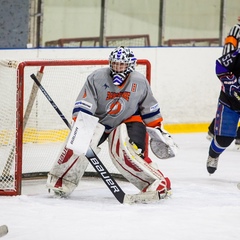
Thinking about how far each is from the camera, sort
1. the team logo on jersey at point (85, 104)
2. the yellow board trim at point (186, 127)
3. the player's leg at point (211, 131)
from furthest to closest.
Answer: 1. the yellow board trim at point (186, 127)
2. the player's leg at point (211, 131)
3. the team logo on jersey at point (85, 104)

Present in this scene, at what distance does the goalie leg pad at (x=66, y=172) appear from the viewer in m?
5.46

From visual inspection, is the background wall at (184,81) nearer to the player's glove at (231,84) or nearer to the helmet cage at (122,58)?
the player's glove at (231,84)

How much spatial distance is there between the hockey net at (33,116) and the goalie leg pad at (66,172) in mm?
194

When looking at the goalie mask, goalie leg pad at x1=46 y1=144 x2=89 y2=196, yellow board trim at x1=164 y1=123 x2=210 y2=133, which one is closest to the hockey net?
goalie leg pad at x1=46 y1=144 x2=89 y2=196

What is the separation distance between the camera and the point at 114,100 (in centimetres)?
551

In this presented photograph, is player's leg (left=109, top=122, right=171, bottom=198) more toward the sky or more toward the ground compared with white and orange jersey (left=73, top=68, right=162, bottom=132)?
more toward the ground

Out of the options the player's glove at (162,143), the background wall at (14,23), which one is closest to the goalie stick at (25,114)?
the player's glove at (162,143)

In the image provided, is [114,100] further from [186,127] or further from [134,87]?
[186,127]

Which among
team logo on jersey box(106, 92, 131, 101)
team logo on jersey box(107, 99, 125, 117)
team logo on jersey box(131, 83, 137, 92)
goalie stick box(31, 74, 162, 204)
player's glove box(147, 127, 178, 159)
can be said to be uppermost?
team logo on jersey box(131, 83, 137, 92)

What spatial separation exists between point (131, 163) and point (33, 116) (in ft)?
4.32

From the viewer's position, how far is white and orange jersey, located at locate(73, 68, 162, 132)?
5.46 meters

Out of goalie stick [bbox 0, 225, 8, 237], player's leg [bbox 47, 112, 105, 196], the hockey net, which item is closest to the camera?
goalie stick [bbox 0, 225, 8, 237]

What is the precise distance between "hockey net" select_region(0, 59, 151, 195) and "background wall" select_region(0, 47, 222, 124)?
1524mm

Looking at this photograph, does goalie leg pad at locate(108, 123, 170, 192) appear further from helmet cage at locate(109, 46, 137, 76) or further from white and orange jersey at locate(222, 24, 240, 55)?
white and orange jersey at locate(222, 24, 240, 55)
